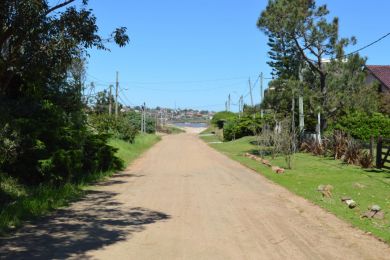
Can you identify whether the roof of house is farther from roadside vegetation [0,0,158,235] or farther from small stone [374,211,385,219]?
small stone [374,211,385,219]

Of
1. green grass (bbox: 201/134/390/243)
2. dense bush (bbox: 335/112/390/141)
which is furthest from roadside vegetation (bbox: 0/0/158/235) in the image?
dense bush (bbox: 335/112/390/141)

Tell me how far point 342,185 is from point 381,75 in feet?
127

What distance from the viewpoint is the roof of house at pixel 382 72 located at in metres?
50.7

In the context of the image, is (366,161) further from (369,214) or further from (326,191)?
(369,214)

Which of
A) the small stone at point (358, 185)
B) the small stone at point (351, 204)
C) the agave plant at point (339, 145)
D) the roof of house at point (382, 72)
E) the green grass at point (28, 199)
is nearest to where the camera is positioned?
the green grass at point (28, 199)

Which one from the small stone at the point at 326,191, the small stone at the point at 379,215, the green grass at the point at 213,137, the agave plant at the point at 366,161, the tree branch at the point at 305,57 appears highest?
the tree branch at the point at 305,57

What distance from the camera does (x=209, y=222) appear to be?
10516 millimetres

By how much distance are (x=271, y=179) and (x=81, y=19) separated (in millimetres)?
10823

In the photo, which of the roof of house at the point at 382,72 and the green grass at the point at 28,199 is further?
the roof of house at the point at 382,72

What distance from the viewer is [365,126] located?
35781 mm

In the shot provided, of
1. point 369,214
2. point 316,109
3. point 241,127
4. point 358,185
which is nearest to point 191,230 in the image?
point 369,214

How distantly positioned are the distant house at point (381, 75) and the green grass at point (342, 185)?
86.3 feet

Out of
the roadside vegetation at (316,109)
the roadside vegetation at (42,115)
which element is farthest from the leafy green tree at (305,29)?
the roadside vegetation at (42,115)

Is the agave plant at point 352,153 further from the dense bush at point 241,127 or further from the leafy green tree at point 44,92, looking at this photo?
the dense bush at point 241,127
